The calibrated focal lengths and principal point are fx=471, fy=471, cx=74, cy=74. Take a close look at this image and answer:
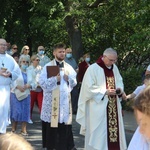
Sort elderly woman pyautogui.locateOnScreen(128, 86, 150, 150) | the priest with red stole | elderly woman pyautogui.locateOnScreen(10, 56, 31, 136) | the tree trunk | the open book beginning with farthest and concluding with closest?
the tree trunk
elderly woman pyautogui.locateOnScreen(10, 56, 31, 136)
the open book
the priest with red stole
elderly woman pyautogui.locateOnScreen(128, 86, 150, 150)

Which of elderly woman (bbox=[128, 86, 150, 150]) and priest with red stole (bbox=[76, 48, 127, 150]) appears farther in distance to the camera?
priest with red stole (bbox=[76, 48, 127, 150])

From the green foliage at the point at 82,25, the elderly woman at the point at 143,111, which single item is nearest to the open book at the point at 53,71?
the green foliage at the point at 82,25

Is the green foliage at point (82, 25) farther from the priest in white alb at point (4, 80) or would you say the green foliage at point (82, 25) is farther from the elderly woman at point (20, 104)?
the priest in white alb at point (4, 80)

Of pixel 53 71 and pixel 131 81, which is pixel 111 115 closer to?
pixel 53 71

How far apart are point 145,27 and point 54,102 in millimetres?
4596

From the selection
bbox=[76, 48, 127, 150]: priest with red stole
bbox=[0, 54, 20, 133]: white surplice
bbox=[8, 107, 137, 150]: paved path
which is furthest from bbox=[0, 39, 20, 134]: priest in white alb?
bbox=[76, 48, 127, 150]: priest with red stole

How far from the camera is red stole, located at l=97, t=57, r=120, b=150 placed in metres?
7.93

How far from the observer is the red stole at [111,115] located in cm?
793

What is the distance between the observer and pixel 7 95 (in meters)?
8.77

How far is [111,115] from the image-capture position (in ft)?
26.0

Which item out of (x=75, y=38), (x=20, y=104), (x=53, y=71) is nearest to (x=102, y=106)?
(x=53, y=71)

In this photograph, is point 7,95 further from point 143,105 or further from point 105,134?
point 143,105

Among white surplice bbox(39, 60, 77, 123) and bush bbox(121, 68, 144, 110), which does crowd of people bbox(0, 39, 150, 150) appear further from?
bush bbox(121, 68, 144, 110)

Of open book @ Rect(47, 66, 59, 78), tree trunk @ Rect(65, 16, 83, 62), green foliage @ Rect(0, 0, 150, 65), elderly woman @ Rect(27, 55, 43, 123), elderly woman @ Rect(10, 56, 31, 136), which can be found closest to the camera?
open book @ Rect(47, 66, 59, 78)
